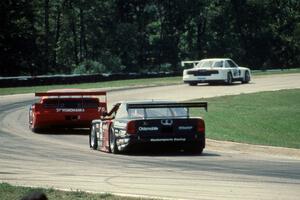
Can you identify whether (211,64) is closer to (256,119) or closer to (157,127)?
(256,119)

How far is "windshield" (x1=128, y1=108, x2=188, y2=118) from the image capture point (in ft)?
55.5

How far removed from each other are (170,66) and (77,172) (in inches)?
2757

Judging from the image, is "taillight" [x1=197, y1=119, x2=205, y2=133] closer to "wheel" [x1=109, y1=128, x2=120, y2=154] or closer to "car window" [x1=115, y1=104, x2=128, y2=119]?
"car window" [x1=115, y1=104, x2=128, y2=119]

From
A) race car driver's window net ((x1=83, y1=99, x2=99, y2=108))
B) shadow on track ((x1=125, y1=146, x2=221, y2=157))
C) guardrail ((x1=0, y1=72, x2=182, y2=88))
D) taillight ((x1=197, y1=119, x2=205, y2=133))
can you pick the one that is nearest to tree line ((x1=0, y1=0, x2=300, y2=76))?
guardrail ((x1=0, y1=72, x2=182, y2=88))

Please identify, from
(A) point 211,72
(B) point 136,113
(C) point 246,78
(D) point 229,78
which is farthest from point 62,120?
(C) point 246,78

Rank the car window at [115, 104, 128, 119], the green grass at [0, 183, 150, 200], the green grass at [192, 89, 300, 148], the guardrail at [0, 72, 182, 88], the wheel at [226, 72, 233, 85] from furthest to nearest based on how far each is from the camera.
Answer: the guardrail at [0, 72, 182, 88] < the wheel at [226, 72, 233, 85] < the green grass at [192, 89, 300, 148] < the car window at [115, 104, 128, 119] < the green grass at [0, 183, 150, 200]

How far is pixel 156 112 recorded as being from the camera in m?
17.0

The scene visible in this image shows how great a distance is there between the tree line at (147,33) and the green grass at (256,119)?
107ft

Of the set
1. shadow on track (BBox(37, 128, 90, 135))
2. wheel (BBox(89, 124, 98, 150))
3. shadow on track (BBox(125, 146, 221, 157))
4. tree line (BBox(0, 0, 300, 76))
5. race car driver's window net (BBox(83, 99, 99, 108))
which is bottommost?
shadow on track (BBox(37, 128, 90, 135))

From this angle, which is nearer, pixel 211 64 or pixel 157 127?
pixel 157 127

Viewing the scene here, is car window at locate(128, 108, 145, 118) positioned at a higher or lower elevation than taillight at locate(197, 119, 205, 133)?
higher

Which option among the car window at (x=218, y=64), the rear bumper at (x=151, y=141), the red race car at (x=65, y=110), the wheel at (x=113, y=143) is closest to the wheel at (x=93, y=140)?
the wheel at (x=113, y=143)

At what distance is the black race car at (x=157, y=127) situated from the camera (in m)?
16.7

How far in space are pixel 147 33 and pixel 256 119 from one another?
65.7 m
